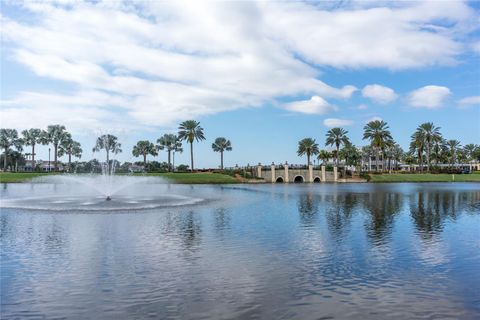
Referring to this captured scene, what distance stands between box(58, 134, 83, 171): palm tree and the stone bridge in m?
70.5

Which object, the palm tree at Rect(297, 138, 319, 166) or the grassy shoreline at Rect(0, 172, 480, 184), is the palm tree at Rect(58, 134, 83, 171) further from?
the palm tree at Rect(297, 138, 319, 166)

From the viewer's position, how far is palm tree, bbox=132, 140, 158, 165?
173 m

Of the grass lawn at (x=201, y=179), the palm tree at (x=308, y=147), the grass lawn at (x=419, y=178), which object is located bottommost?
the grass lawn at (x=419, y=178)

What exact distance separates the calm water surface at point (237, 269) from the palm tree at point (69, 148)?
13034 cm

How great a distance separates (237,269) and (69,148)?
157m

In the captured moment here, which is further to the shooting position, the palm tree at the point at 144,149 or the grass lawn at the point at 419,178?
the palm tree at the point at 144,149

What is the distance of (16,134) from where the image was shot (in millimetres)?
144000

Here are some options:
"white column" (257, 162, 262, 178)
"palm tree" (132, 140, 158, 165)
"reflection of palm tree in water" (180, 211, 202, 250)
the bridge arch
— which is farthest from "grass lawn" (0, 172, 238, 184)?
"reflection of palm tree in water" (180, 211, 202, 250)

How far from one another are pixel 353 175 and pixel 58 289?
12895 centimetres

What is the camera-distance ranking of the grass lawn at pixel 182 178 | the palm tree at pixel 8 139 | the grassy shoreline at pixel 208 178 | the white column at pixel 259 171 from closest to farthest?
the grass lawn at pixel 182 178 → the grassy shoreline at pixel 208 178 → the white column at pixel 259 171 → the palm tree at pixel 8 139

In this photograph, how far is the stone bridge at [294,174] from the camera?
128587 mm

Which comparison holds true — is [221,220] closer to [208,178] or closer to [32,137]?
[208,178]

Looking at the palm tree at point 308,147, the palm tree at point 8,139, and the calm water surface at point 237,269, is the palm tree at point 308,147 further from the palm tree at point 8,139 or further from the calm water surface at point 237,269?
the calm water surface at point 237,269

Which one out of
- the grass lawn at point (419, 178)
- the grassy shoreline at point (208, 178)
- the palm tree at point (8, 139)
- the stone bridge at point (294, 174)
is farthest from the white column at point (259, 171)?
the palm tree at point (8, 139)
